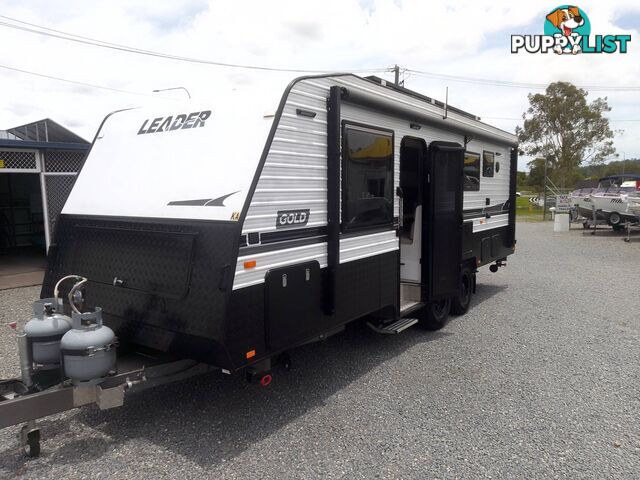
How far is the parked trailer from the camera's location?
10.3ft

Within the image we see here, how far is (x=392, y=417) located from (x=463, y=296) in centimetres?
334

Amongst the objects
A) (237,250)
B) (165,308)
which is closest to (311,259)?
(237,250)

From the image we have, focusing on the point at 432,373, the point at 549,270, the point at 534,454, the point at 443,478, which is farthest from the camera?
the point at 549,270

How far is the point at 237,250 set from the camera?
3084mm

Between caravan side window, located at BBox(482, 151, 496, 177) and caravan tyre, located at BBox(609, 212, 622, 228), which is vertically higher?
caravan side window, located at BBox(482, 151, 496, 177)

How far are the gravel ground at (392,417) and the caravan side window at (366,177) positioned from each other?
4.88 feet

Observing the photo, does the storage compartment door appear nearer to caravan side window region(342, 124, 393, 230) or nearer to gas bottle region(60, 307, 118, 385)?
caravan side window region(342, 124, 393, 230)

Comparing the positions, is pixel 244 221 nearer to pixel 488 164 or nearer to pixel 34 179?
pixel 488 164

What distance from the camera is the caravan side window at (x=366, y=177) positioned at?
4008 millimetres

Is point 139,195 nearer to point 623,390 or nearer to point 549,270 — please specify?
point 623,390

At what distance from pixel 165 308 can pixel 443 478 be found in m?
2.11

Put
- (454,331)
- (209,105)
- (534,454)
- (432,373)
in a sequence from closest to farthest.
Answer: (534,454) → (209,105) → (432,373) → (454,331)

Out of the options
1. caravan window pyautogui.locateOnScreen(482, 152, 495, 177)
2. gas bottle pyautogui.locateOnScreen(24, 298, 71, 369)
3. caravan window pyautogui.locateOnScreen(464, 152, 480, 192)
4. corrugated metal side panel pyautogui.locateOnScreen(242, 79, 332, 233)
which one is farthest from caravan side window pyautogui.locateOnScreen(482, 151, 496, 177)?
gas bottle pyautogui.locateOnScreen(24, 298, 71, 369)

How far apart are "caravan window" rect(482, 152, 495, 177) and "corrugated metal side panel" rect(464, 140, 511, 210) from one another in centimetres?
6
